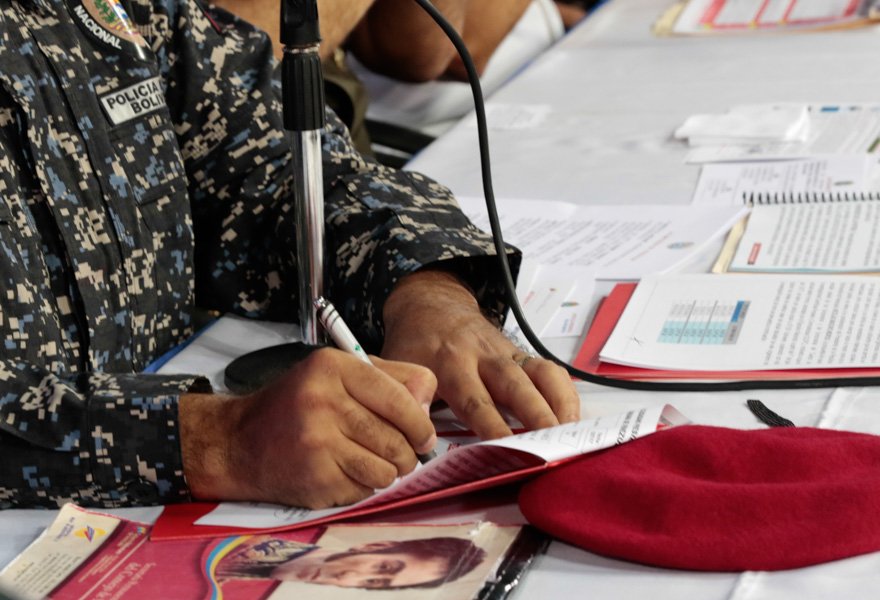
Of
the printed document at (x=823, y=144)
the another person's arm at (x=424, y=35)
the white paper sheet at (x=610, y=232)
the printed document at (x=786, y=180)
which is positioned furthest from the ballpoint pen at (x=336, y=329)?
the another person's arm at (x=424, y=35)

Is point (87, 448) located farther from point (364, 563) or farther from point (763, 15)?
point (763, 15)

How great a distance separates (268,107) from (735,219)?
46 cm

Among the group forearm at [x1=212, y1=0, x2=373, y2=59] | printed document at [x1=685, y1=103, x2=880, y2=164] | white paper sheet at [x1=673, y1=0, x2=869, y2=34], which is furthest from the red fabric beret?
white paper sheet at [x1=673, y1=0, x2=869, y2=34]

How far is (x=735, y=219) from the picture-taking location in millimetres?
1148

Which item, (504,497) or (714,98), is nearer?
(504,497)

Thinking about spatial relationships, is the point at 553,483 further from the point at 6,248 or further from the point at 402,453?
the point at 6,248

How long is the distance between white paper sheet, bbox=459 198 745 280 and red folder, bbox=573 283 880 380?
85mm

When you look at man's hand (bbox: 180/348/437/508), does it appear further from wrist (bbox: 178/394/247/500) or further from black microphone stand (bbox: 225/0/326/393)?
black microphone stand (bbox: 225/0/326/393)

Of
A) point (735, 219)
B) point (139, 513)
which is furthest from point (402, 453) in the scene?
point (735, 219)

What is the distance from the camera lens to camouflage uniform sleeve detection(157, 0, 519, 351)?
1.04 meters

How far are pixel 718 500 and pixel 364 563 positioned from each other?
0.63 feet

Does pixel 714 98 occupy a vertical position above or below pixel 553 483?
below

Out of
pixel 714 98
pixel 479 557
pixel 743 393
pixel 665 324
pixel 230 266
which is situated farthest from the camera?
pixel 714 98

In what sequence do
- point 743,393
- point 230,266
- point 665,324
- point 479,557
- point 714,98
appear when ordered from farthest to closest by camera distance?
point 714,98 < point 230,266 < point 665,324 < point 743,393 < point 479,557
